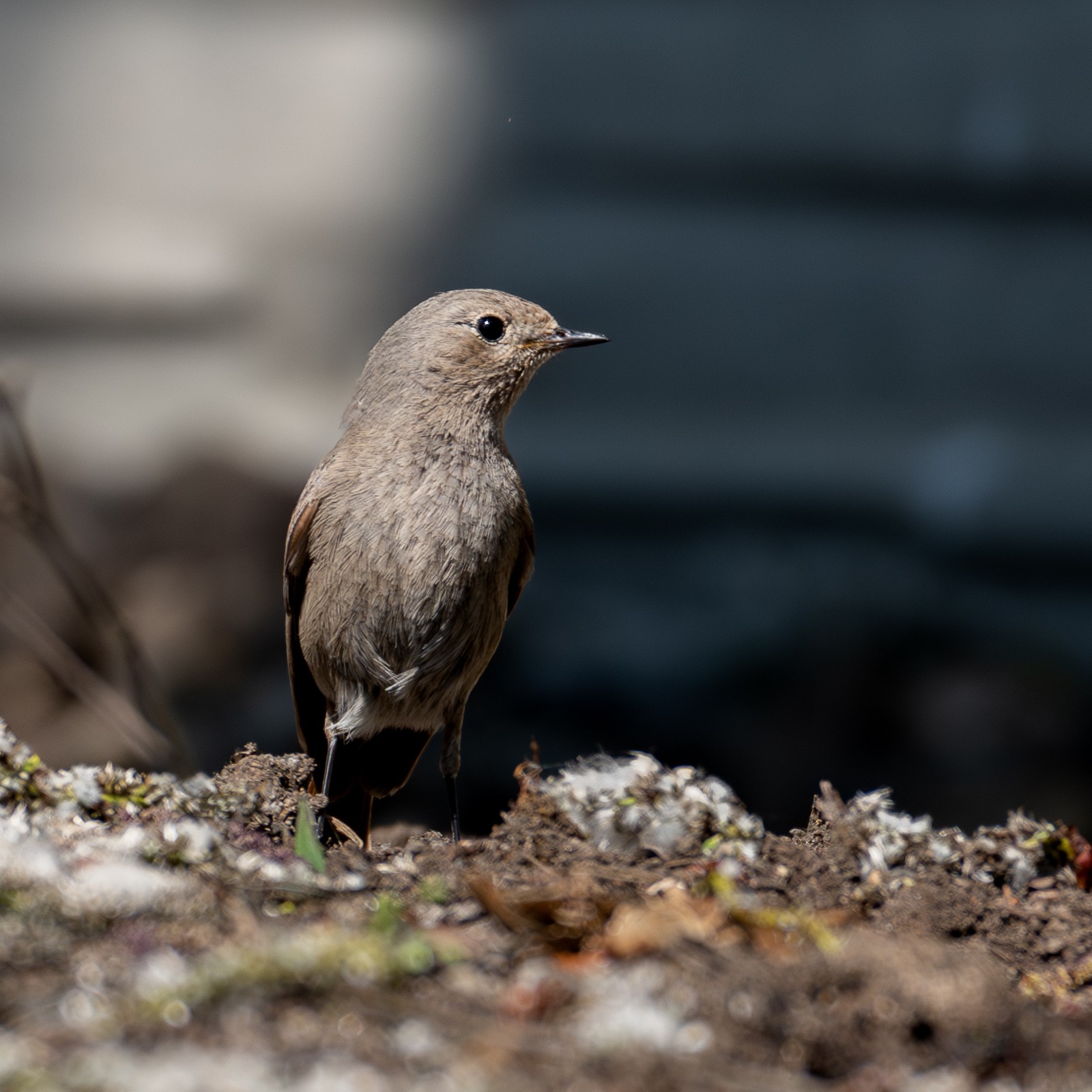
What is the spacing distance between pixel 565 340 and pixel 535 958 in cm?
258

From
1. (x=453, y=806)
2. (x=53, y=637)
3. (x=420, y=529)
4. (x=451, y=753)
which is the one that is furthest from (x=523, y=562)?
(x=53, y=637)

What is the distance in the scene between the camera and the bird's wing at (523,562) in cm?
436

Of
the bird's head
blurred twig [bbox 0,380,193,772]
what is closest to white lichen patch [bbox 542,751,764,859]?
blurred twig [bbox 0,380,193,772]

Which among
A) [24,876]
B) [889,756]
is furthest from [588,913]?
[889,756]

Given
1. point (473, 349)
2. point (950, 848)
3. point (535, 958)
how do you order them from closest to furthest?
point (535, 958) < point (950, 848) < point (473, 349)

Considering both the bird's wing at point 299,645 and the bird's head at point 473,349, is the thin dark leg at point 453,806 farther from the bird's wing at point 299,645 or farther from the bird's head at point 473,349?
the bird's head at point 473,349

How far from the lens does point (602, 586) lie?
7.37m

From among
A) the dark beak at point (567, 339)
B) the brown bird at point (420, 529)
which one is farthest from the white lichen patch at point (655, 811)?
the dark beak at point (567, 339)

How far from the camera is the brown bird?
4051mm

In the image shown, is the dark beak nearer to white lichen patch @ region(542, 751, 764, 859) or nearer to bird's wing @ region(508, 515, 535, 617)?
bird's wing @ region(508, 515, 535, 617)

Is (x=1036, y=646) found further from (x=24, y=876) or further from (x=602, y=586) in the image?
(x=24, y=876)

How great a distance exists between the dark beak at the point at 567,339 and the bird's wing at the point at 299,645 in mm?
897

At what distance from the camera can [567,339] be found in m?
4.37

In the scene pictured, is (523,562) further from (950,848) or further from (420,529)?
(950,848)
